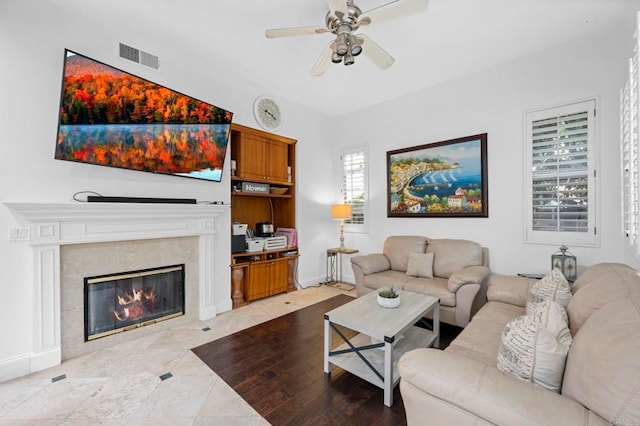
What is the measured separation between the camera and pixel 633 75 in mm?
1575

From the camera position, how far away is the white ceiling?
7.68 feet

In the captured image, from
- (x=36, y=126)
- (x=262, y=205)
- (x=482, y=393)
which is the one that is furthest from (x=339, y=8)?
(x=262, y=205)

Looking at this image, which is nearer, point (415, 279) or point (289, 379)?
point (289, 379)

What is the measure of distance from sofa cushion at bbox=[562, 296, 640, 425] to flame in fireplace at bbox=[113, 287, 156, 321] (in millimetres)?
3317

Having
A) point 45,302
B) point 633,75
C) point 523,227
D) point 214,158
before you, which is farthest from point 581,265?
point 45,302

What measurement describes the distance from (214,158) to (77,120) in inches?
48.7

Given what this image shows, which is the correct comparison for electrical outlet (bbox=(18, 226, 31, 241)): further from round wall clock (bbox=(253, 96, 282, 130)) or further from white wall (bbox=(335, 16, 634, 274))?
white wall (bbox=(335, 16, 634, 274))

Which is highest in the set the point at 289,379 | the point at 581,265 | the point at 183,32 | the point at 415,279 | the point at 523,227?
the point at 183,32

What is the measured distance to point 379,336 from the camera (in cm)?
184

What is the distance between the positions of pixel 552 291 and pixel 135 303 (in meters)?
3.66

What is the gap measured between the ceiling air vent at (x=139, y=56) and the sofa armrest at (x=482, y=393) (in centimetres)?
349

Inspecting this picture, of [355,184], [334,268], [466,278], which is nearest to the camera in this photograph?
[466,278]

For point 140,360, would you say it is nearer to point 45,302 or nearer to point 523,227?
point 45,302

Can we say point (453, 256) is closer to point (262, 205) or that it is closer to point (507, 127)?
point (507, 127)
